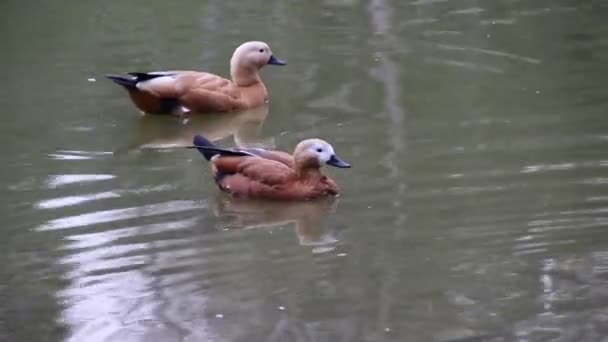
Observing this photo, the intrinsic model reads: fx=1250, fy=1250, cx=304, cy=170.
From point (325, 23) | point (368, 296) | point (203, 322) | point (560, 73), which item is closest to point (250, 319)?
point (203, 322)

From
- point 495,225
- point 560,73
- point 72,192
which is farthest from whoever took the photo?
point 560,73

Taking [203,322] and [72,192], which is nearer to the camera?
[203,322]

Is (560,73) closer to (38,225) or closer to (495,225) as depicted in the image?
(495,225)

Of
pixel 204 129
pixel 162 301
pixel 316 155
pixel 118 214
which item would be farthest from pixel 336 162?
pixel 204 129

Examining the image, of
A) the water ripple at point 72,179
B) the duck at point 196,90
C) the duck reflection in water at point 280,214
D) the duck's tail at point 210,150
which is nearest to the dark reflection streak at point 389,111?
the duck reflection in water at point 280,214

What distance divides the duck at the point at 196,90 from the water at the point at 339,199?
0.13m

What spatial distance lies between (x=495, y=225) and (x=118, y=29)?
7.17 m

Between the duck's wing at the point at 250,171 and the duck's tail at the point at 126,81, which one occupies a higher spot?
the duck's tail at the point at 126,81

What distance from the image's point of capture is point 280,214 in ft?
24.0

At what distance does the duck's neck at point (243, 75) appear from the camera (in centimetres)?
1005

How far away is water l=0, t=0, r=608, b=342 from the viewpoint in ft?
18.3

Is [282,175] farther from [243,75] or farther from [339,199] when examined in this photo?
[243,75]

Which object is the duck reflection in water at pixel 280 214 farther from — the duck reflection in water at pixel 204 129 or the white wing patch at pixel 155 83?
the white wing patch at pixel 155 83

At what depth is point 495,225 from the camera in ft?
21.6
